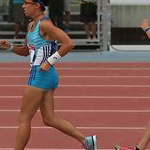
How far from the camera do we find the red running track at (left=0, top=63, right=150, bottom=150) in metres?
8.38

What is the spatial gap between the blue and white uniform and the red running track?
1277 mm

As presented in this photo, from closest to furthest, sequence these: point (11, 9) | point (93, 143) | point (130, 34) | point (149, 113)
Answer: point (93, 143), point (149, 113), point (11, 9), point (130, 34)

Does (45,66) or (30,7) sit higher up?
(30,7)

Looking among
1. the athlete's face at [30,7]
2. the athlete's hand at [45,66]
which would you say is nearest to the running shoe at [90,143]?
the athlete's hand at [45,66]

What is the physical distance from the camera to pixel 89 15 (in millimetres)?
21453

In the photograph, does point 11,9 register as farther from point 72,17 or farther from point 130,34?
point 130,34

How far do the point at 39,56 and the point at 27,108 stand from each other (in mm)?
562

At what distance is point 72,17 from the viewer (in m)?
21.8

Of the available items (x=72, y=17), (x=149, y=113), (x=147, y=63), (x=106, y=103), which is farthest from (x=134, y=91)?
(x=72, y=17)

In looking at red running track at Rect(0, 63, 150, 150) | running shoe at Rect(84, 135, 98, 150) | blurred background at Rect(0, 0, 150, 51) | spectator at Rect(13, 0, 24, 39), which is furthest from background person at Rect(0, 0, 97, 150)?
spectator at Rect(13, 0, 24, 39)

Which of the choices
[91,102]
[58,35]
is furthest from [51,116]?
[91,102]

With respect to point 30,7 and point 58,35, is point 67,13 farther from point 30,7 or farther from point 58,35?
point 58,35

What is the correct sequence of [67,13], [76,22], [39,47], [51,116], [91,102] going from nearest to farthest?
1. [39,47]
2. [51,116]
3. [91,102]
4. [67,13]
5. [76,22]

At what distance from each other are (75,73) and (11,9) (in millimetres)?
6736
